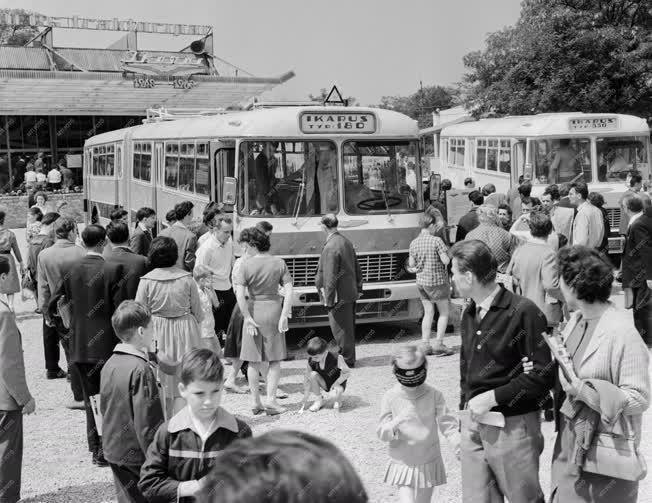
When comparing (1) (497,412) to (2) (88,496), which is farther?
(2) (88,496)

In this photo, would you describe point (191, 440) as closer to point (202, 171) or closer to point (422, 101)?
point (202, 171)

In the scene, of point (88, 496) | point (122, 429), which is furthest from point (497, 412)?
point (88, 496)

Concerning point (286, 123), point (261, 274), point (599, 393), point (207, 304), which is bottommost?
point (207, 304)

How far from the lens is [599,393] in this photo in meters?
3.83

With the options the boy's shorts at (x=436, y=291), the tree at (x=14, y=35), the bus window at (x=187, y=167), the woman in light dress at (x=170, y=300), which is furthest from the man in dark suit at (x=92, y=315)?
the tree at (x=14, y=35)

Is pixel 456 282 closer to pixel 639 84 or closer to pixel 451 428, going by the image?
pixel 451 428

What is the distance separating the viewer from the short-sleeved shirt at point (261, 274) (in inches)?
329

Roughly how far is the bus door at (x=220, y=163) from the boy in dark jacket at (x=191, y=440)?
7.93 meters

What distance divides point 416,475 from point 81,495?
2.93 meters

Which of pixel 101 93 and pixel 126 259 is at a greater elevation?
pixel 101 93

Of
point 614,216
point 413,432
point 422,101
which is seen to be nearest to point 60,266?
point 413,432

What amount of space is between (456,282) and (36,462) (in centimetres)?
439

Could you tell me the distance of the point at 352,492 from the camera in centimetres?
Answer: 145

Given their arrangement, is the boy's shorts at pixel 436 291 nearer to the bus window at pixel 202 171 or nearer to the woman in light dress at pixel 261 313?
the woman in light dress at pixel 261 313
